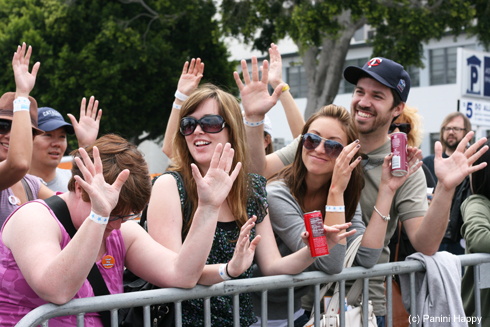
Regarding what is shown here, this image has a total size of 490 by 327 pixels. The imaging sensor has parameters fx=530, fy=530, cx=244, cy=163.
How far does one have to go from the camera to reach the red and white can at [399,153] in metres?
3.02

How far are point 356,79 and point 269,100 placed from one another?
32.9 inches

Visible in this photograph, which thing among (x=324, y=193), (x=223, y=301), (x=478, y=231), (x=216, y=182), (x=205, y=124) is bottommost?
(x=223, y=301)

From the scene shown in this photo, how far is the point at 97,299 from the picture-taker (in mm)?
2250

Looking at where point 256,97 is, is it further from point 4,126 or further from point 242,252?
point 4,126

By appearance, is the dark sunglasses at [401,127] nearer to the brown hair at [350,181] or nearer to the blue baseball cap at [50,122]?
the brown hair at [350,181]

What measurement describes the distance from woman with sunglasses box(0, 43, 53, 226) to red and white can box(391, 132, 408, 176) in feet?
7.03

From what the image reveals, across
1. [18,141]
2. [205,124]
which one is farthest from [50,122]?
[205,124]

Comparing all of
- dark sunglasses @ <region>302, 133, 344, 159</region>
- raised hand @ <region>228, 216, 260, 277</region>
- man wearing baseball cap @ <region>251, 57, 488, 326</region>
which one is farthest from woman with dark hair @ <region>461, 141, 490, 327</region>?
raised hand @ <region>228, 216, 260, 277</region>

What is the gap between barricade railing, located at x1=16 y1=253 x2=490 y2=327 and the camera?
2186mm

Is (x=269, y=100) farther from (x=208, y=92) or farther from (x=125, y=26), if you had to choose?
(x=125, y=26)

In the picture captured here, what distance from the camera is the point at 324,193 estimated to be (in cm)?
328

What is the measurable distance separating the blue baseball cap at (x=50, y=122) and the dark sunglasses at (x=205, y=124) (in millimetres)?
2407

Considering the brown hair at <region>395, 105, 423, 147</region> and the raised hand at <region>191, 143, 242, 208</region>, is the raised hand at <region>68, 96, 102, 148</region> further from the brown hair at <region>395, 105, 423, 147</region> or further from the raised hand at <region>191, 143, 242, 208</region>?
the brown hair at <region>395, 105, 423, 147</region>

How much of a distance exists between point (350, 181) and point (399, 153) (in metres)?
0.34
